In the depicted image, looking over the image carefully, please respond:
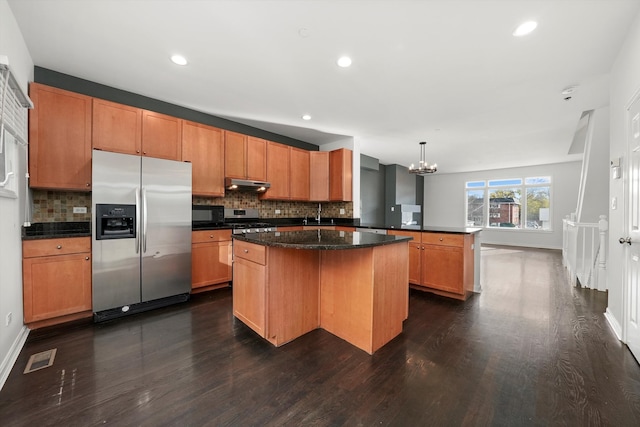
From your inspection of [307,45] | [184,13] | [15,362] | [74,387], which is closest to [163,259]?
[15,362]

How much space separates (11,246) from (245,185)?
2.54 m

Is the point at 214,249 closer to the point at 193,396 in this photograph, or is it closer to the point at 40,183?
the point at 40,183

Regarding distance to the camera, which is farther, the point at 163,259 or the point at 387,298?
the point at 163,259

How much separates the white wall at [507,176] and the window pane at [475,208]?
0.18 meters

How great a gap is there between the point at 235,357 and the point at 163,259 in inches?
67.3

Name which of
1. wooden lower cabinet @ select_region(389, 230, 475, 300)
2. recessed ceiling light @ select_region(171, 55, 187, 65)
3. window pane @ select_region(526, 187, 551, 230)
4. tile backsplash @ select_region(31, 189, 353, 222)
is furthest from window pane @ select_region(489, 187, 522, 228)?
recessed ceiling light @ select_region(171, 55, 187, 65)

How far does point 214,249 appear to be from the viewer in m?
3.63

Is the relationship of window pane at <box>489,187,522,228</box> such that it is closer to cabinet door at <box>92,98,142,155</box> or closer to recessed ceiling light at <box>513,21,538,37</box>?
recessed ceiling light at <box>513,21,538,37</box>

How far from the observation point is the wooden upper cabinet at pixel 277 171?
4707 millimetres

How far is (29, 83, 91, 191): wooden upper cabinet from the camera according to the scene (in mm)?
2607

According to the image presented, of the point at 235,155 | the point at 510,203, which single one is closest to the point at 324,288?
the point at 235,155

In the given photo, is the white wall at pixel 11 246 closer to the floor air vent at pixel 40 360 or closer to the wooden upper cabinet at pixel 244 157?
the floor air vent at pixel 40 360

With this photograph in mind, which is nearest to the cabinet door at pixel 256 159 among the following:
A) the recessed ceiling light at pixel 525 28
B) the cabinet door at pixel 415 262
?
the cabinet door at pixel 415 262

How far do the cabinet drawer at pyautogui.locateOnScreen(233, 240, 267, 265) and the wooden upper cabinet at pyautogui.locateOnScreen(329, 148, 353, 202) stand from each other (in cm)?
300
